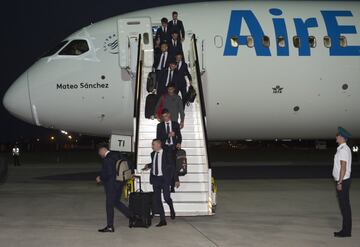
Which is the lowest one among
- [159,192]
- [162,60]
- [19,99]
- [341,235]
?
[341,235]

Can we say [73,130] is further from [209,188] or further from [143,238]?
[143,238]

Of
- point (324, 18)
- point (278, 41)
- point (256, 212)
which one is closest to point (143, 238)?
point (256, 212)

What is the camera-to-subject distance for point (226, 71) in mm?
18141

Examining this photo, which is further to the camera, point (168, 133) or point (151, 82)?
point (151, 82)

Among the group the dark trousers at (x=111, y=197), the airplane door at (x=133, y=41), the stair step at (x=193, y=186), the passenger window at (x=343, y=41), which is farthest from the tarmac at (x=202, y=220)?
the passenger window at (x=343, y=41)

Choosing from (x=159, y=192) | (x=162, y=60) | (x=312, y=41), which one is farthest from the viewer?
(x=312, y=41)

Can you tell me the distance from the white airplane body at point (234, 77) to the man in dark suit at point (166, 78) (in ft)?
8.49

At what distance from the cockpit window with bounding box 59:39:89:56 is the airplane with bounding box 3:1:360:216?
0.12ft

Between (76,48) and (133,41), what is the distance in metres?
2.04

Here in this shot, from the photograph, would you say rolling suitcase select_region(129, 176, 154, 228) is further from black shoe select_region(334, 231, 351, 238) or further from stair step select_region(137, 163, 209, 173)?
black shoe select_region(334, 231, 351, 238)

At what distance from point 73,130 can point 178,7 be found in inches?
213

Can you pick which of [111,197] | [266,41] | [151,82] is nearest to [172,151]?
[111,197]

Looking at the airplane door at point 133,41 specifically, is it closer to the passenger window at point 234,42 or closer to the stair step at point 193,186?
the passenger window at point 234,42

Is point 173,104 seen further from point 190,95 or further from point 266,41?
point 266,41
